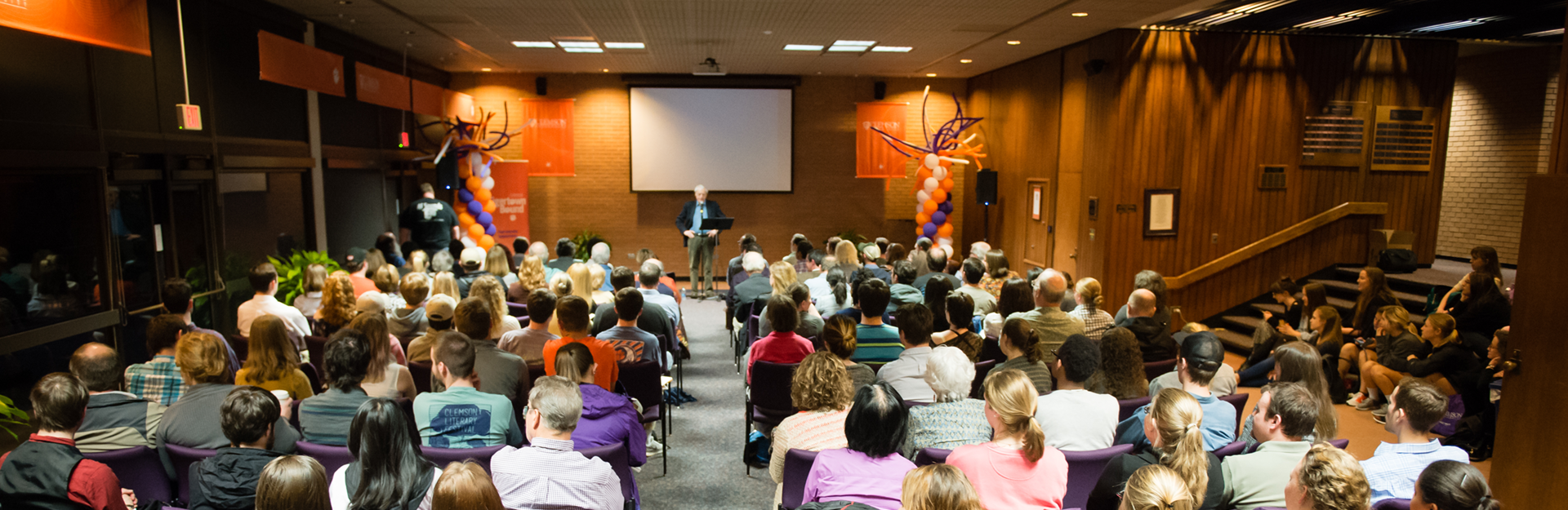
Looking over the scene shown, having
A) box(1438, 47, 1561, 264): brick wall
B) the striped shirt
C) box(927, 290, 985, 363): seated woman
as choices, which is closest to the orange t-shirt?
the striped shirt

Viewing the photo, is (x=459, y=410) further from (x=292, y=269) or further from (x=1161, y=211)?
(x=1161, y=211)

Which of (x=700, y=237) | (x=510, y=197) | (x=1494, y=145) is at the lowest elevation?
(x=700, y=237)

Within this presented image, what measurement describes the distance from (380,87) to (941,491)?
313 inches

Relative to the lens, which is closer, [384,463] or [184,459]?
[384,463]

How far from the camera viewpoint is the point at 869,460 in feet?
8.48

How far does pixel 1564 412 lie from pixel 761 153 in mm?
9960

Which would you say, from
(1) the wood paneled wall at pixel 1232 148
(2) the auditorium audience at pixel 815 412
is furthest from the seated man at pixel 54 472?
(1) the wood paneled wall at pixel 1232 148

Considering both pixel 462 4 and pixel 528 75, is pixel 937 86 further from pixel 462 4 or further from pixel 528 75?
pixel 462 4

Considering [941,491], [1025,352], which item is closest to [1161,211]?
[1025,352]

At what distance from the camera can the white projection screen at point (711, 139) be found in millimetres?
12148

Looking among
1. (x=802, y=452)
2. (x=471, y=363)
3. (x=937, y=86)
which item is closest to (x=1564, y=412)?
(x=802, y=452)

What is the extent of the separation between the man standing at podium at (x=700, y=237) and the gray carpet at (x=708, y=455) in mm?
3785

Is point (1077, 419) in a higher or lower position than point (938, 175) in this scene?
lower

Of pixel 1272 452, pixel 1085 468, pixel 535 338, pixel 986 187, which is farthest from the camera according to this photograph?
pixel 986 187
